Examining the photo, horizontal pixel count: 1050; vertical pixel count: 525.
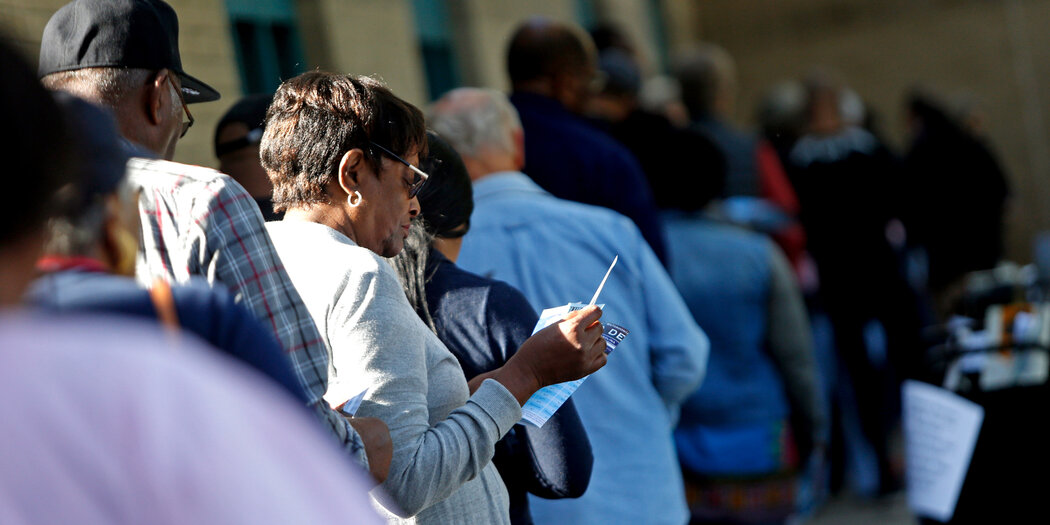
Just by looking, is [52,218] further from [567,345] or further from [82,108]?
[567,345]

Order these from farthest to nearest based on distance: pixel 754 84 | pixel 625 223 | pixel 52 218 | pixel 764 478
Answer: pixel 754 84 → pixel 764 478 → pixel 625 223 → pixel 52 218

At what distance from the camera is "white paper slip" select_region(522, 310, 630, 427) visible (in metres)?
2.13

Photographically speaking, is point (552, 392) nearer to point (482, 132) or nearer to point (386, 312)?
point (386, 312)

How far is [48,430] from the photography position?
34.1 inches

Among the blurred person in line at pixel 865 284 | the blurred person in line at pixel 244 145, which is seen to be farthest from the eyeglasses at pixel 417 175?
the blurred person in line at pixel 865 284

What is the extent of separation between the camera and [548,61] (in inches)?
163

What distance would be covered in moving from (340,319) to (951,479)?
2.85 metres

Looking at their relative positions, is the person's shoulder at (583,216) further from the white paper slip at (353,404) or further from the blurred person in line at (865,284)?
the blurred person in line at (865,284)

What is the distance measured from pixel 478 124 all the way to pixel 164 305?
1958 mm

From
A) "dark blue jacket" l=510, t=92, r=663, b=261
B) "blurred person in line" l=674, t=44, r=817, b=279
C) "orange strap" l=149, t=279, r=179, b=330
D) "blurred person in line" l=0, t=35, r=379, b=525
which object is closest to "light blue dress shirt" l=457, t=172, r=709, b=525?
"dark blue jacket" l=510, t=92, r=663, b=261

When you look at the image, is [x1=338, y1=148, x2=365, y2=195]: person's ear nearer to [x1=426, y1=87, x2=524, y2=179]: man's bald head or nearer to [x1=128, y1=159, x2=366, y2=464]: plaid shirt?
[x1=128, y1=159, x2=366, y2=464]: plaid shirt

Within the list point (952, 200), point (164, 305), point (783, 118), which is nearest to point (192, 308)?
point (164, 305)

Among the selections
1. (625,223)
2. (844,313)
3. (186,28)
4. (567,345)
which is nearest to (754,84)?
(844,313)

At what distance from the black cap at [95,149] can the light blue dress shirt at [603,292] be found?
5.67 feet
